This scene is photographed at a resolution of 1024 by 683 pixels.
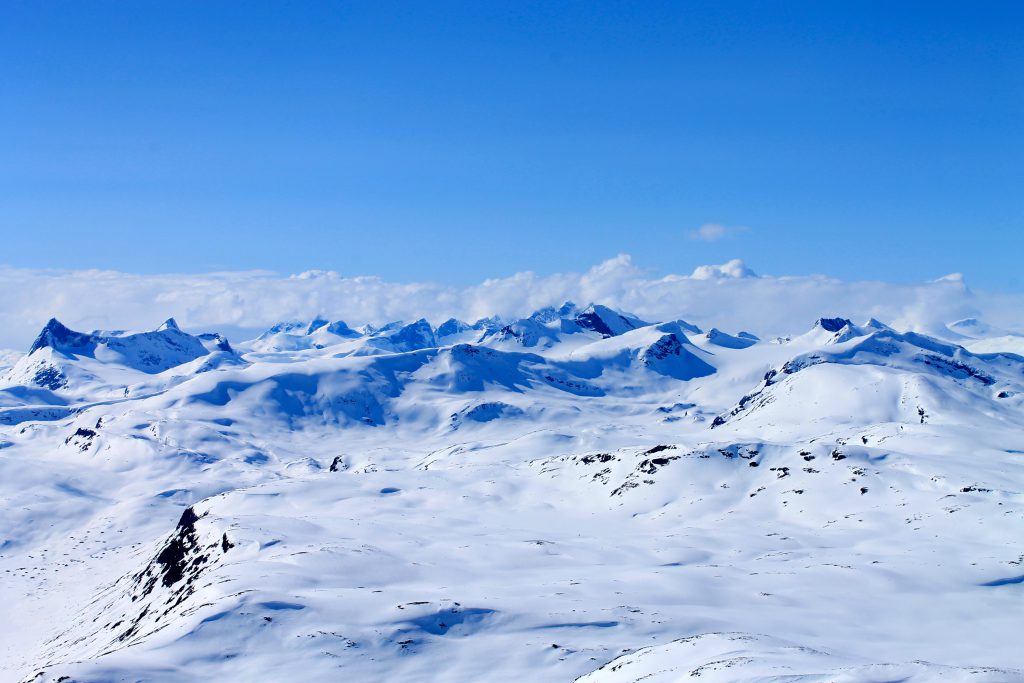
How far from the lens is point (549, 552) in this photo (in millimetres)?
92625

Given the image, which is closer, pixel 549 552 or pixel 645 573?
pixel 645 573

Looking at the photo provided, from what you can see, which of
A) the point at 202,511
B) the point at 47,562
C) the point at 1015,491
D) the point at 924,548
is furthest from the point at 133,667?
the point at 47,562

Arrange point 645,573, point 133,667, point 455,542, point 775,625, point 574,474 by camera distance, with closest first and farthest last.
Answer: point 133,667, point 775,625, point 645,573, point 455,542, point 574,474

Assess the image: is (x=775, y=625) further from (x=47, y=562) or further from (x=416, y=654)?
(x=47, y=562)

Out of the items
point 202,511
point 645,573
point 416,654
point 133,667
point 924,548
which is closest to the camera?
point 133,667

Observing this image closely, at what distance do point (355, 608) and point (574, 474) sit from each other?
89.6 meters

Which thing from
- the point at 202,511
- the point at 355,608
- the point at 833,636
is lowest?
the point at 833,636

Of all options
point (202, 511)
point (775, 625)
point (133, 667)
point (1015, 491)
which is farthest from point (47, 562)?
point (1015, 491)

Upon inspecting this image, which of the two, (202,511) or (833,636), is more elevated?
(202,511)

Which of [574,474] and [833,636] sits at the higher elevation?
[574,474]

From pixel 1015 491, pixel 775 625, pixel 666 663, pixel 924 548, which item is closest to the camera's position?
pixel 666 663

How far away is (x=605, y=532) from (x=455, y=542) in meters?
25.0

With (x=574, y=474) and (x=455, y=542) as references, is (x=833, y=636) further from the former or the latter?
(x=574, y=474)

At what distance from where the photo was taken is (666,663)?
152 feet
